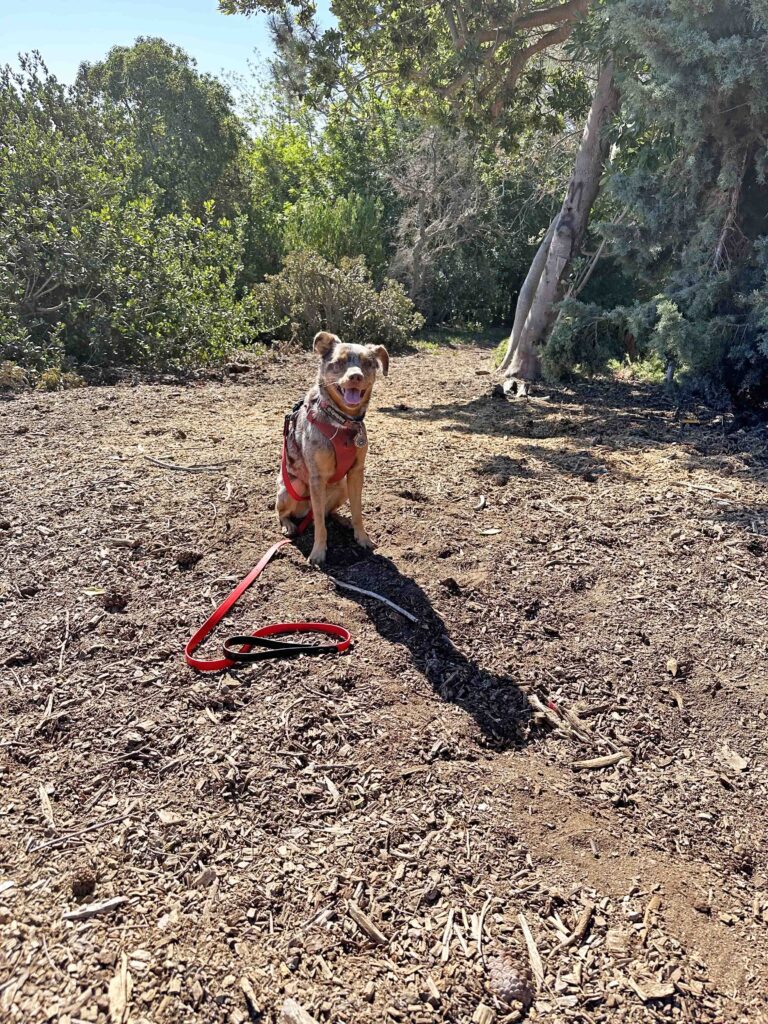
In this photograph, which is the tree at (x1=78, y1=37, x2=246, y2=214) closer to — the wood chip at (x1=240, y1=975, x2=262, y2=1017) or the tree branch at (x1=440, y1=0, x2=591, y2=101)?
the tree branch at (x1=440, y1=0, x2=591, y2=101)

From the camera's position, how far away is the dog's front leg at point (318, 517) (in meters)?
3.85

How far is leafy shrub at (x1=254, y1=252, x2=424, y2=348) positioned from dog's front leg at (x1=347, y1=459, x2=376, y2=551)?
8432mm

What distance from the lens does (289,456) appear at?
162 inches

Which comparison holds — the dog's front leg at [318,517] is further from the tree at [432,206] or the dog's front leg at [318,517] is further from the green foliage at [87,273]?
the tree at [432,206]

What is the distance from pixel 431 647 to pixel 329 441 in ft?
3.88

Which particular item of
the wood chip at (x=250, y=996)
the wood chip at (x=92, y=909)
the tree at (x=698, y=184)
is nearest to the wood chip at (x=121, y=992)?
the wood chip at (x=92, y=909)

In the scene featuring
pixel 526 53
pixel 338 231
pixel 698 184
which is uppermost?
pixel 526 53

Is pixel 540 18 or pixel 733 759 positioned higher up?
pixel 540 18

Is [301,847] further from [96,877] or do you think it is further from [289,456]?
[289,456]

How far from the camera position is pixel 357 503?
Answer: 407 cm

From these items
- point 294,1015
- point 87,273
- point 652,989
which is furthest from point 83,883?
point 87,273

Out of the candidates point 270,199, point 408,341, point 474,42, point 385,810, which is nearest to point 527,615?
point 385,810

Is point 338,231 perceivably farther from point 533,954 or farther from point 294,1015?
point 294,1015

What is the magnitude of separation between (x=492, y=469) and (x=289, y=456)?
214cm
